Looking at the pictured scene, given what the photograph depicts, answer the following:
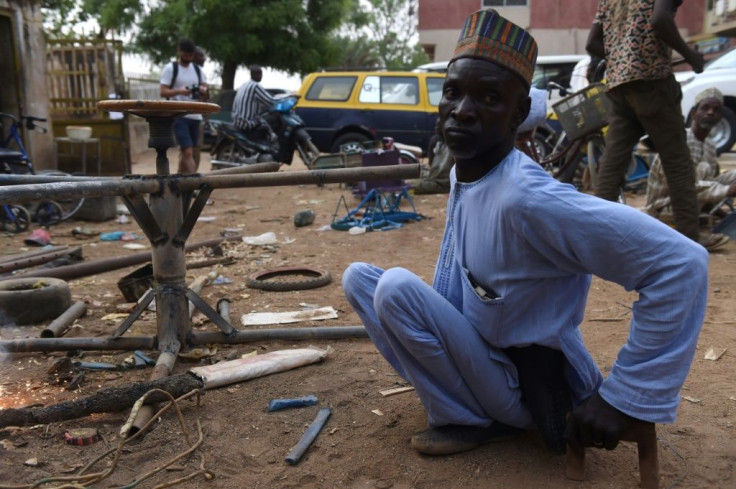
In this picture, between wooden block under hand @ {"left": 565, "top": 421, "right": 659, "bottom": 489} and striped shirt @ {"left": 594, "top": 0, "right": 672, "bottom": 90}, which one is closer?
wooden block under hand @ {"left": 565, "top": 421, "right": 659, "bottom": 489}

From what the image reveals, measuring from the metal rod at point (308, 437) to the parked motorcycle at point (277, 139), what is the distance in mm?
7908

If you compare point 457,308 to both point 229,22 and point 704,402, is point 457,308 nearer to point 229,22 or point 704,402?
point 704,402

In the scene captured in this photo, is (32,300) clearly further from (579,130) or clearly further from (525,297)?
(579,130)

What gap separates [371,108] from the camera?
429 inches

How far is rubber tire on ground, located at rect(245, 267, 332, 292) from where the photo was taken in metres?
4.35

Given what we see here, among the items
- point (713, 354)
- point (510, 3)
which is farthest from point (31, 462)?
point (510, 3)

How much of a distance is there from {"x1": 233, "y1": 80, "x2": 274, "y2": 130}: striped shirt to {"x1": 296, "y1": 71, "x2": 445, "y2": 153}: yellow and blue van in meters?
0.98

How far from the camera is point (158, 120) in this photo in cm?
291

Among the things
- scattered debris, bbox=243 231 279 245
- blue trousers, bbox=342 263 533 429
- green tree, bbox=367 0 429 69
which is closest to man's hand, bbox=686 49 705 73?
blue trousers, bbox=342 263 533 429

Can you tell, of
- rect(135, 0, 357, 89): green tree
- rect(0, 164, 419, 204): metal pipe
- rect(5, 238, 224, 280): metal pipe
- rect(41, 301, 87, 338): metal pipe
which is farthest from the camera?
rect(135, 0, 357, 89): green tree

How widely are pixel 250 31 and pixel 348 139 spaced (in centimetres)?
1071

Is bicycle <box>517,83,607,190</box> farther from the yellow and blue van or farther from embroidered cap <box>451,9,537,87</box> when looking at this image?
embroidered cap <box>451,9,537,87</box>

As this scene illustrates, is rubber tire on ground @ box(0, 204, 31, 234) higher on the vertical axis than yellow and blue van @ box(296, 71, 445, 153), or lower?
lower

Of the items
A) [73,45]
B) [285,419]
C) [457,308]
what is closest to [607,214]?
[457,308]
